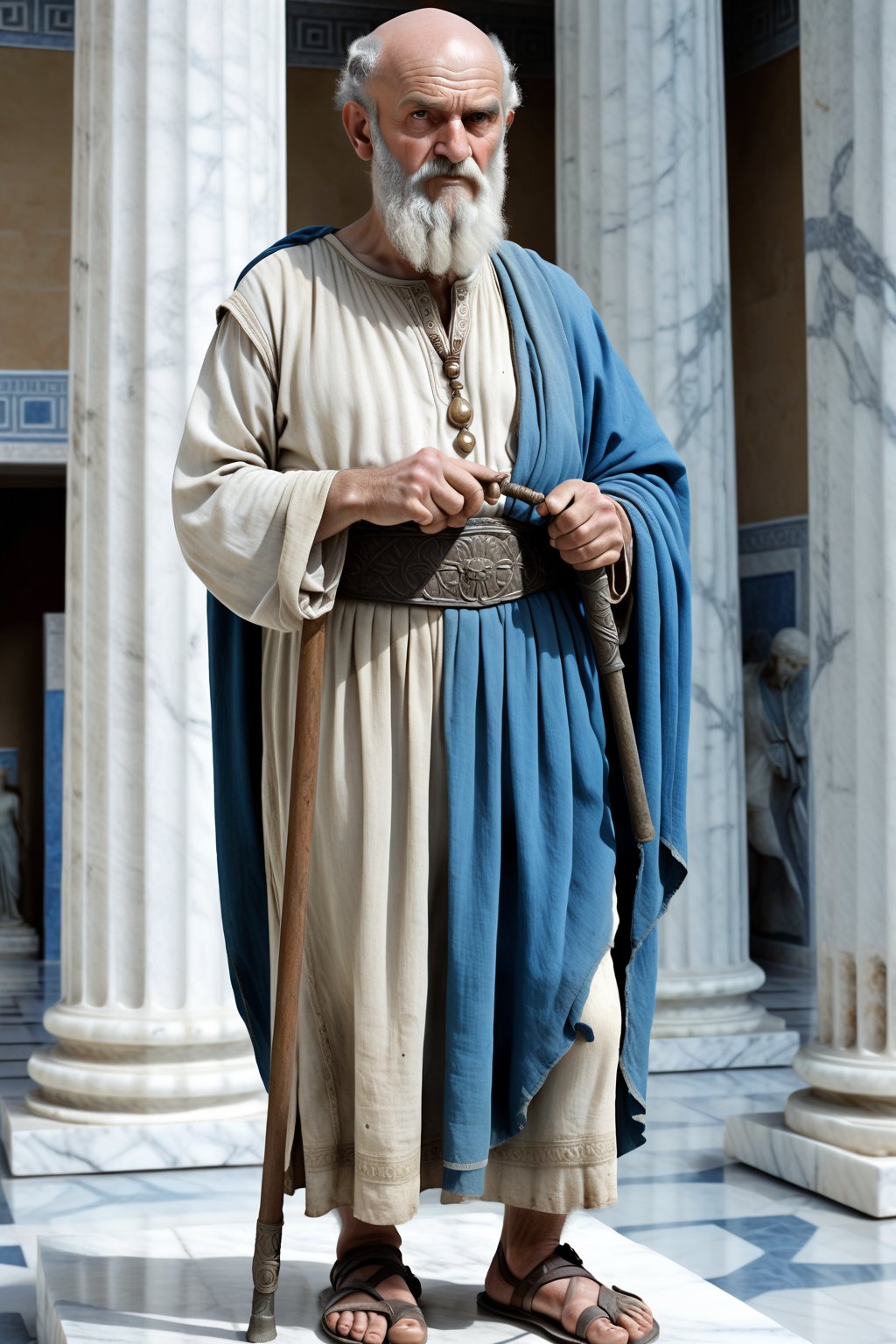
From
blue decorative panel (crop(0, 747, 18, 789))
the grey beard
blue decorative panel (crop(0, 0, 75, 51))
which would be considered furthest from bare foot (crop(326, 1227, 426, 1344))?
blue decorative panel (crop(0, 747, 18, 789))

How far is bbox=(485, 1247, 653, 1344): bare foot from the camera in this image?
7.43 ft

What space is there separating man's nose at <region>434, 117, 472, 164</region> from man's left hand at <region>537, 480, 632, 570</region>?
47cm

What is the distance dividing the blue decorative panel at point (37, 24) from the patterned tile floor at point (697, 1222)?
6.51 meters

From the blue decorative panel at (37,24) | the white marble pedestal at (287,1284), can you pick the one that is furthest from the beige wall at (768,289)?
the white marble pedestal at (287,1284)

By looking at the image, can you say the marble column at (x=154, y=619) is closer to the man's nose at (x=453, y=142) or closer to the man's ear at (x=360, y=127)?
the man's ear at (x=360, y=127)

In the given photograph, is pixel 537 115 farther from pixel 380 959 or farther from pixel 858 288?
pixel 380 959

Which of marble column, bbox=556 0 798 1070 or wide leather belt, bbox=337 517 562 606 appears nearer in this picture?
wide leather belt, bbox=337 517 562 606

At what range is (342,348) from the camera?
2316 mm

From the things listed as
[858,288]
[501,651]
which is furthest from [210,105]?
[501,651]

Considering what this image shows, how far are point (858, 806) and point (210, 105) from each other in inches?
95.9

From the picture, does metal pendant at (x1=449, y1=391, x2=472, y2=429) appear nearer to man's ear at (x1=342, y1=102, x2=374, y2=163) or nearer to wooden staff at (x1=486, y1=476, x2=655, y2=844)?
wooden staff at (x1=486, y1=476, x2=655, y2=844)

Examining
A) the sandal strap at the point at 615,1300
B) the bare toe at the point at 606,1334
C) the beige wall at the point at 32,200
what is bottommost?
the bare toe at the point at 606,1334

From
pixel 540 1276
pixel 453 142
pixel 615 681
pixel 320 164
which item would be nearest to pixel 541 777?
pixel 615 681

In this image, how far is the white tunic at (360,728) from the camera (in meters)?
2.21
